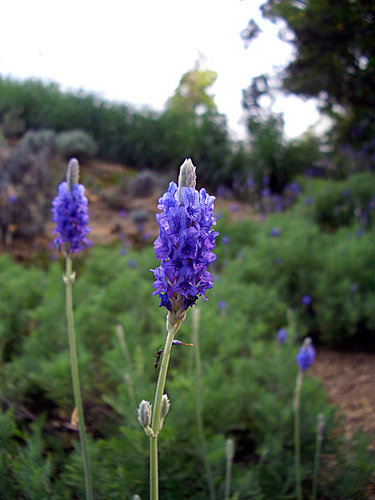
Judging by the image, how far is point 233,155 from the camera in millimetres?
9062

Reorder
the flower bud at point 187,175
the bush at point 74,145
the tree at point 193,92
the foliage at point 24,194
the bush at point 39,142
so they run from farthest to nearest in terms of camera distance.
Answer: the tree at point 193,92
the bush at point 74,145
the bush at point 39,142
the foliage at point 24,194
the flower bud at point 187,175

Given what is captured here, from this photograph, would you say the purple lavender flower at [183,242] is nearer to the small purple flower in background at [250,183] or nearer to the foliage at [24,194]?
the foliage at [24,194]

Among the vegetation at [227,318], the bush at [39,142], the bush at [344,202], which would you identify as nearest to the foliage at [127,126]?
the vegetation at [227,318]

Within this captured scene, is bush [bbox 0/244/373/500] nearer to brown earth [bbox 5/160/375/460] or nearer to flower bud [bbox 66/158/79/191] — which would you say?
brown earth [bbox 5/160/375/460]

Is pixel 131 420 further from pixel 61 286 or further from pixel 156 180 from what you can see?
pixel 156 180

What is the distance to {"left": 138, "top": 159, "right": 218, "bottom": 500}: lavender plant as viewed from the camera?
898 mm

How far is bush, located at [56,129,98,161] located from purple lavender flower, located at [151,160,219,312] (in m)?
8.13

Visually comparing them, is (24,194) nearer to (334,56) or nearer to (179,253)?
(334,56)

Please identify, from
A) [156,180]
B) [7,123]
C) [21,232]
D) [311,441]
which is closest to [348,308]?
[311,441]

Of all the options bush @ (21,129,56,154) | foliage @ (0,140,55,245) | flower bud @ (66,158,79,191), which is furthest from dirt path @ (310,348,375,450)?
bush @ (21,129,56,154)

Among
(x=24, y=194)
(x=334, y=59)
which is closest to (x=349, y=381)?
(x=334, y=59)

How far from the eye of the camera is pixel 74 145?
8.59m

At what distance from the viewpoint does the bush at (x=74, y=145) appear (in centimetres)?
852

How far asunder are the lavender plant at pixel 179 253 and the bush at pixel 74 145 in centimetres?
813
